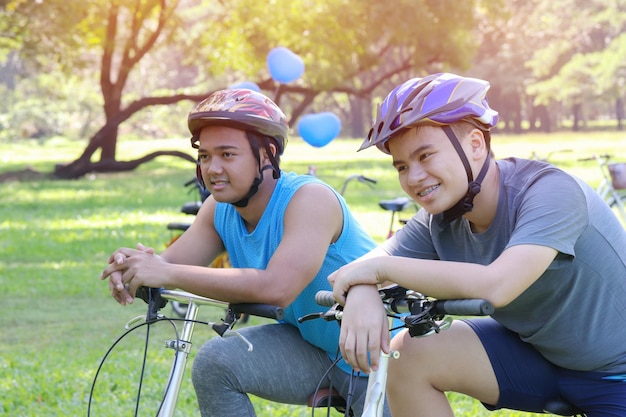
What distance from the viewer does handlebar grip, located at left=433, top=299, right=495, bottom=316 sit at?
243cm

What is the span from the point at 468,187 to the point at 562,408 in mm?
734

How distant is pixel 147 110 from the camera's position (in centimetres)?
6638

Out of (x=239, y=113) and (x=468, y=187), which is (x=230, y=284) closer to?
(x=239, y=113)

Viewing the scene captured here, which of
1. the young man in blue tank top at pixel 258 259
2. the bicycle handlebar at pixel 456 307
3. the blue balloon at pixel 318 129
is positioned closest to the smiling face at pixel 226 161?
the young man in blue tank top at pixel 258 259

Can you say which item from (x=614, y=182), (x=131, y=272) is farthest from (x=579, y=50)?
(x=131, y=272)

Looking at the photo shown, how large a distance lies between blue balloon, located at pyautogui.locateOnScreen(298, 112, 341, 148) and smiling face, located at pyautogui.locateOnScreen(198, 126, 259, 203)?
4454mm

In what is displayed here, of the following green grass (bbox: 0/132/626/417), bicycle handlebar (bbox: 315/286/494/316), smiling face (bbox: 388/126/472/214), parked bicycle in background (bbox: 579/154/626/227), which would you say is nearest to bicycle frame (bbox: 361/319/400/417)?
bicycle handlebar (bbox: 315/286/494/316)

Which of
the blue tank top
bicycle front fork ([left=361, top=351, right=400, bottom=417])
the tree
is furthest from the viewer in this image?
the tree

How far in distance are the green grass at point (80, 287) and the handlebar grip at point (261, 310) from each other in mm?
2759

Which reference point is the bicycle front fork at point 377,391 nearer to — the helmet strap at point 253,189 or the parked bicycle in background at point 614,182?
the helmet strap at point 253,189

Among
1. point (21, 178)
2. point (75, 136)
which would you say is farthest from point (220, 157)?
point (75, 136)

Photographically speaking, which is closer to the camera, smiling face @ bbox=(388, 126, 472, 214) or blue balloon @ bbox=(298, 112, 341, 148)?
smiling face @ bbox=(388, 126, 472, 214)

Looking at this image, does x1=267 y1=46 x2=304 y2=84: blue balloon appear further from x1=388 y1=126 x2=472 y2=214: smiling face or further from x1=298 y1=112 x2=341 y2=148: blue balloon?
x1=388 y1=126 x2=472 y2=214: smiling face

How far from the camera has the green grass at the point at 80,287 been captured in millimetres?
5934
